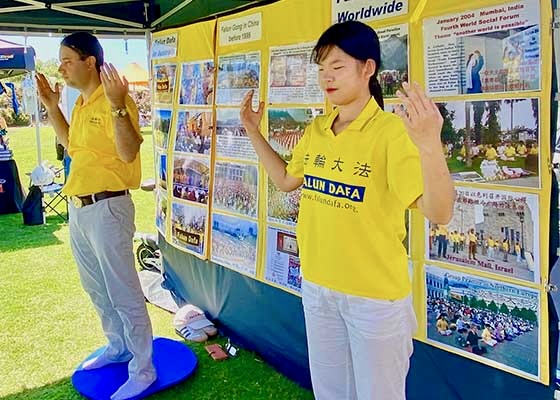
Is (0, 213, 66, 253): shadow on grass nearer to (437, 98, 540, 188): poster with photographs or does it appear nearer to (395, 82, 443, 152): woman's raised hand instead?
(437, 98, 540, 188): poster with photographs

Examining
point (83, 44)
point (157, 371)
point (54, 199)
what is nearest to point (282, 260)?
point (157, 371)

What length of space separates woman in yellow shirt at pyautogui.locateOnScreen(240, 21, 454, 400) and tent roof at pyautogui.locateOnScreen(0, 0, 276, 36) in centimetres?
153

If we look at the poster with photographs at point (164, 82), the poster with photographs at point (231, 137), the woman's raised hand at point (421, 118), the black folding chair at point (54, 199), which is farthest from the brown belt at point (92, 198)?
the black folding chair at point (54, 199)

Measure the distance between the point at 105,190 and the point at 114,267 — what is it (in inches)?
13.7

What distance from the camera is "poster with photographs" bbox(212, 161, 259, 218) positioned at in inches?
111

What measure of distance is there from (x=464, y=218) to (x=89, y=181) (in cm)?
154

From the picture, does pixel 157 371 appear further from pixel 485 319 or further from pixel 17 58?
pixel 17 58

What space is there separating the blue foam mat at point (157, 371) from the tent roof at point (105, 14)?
6.07 feet

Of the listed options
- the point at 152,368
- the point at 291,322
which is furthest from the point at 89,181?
the point at 291,322

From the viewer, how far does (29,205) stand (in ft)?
21.7

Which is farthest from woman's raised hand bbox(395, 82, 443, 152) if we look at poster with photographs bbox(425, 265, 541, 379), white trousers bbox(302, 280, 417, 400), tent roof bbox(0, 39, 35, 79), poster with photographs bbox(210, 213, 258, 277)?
tent roof bbox(0, 39, 35, 79)

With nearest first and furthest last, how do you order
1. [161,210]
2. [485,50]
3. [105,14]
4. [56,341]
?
1. [485,50]
2. [56,341]
3. [105,14]
4. [161,210]

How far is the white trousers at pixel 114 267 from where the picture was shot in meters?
2.41

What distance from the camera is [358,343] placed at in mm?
1519
